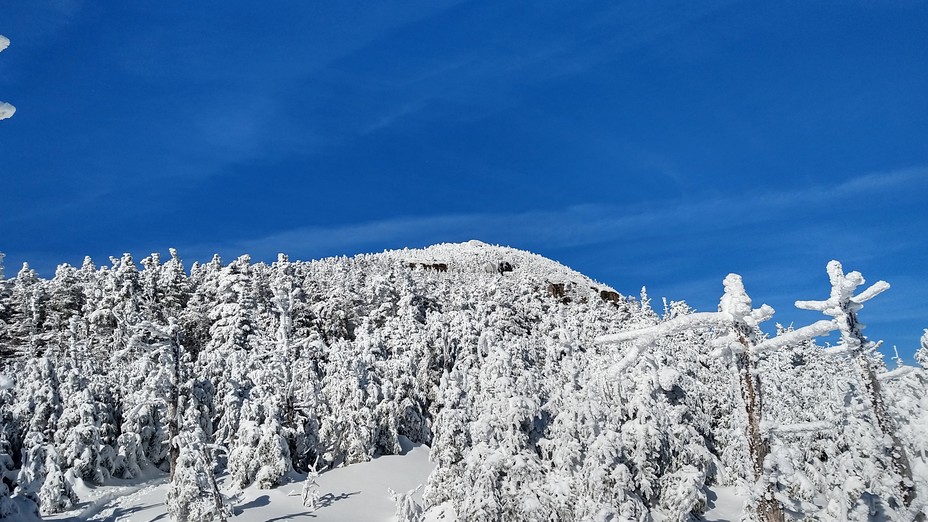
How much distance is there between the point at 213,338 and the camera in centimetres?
5300

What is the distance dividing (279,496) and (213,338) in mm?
23964

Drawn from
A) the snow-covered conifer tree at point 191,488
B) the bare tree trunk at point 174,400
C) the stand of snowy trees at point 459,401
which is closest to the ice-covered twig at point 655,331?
the stand of snowy trees at point 459,401

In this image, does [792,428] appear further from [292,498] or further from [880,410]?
[292,498]

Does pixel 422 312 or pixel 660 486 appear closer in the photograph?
pixel 660 486

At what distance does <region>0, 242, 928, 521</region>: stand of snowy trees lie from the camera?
1277 centimetres

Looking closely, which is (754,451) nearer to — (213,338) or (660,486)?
(660,486)

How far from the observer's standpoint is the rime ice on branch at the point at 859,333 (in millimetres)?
11805

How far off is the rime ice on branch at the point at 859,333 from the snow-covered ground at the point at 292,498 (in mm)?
24165

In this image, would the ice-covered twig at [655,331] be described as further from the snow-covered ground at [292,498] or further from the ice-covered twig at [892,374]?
the snow-covered ground at [292,498]

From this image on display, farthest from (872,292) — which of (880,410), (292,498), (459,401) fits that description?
(292,498)

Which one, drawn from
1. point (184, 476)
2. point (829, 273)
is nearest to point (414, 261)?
point (184, 476)

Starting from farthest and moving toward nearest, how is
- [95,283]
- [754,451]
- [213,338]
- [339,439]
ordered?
[95,283]
[213,338]
[339,439]
[754,451]

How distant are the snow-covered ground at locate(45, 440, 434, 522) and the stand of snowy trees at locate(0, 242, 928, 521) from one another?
1.05 m

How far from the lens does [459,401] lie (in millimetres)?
28672
